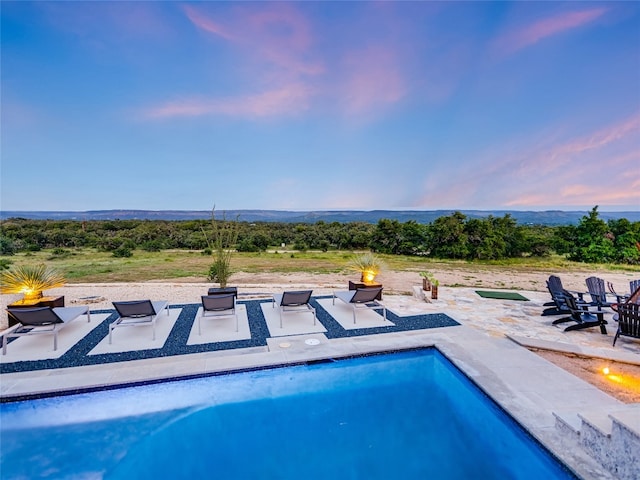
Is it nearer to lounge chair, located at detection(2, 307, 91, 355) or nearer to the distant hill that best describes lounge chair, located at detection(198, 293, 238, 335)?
lounge chair, located at detection(2, 307, 91, 355)

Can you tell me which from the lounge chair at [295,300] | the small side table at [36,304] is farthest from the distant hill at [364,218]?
the lounge chair at [295,300]

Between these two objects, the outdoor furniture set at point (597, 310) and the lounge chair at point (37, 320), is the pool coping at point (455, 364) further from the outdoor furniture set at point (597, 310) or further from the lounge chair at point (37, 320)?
the outdoor furniture set at point (597, 310)

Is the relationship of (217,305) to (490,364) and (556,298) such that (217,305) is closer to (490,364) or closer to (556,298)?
(490,364)

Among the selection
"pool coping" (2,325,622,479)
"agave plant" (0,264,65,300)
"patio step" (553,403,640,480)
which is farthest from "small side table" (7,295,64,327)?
"patio step" (553,403,640,480)

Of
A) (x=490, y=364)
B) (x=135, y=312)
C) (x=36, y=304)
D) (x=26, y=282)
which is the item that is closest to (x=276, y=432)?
(x=490, y=364)

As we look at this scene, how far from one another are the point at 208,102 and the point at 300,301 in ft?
37.6

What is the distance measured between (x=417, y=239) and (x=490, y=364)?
53.3ft

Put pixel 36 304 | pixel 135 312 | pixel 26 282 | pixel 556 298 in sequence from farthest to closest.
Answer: pixel 556 298
pixel 26 282
pixel 36 304
pixel 135 312

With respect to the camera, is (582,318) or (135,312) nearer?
(135,312)

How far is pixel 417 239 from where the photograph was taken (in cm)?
1978

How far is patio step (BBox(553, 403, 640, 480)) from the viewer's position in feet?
7.01

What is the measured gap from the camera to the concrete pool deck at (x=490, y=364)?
2939 millimetres

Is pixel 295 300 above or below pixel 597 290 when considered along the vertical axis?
below

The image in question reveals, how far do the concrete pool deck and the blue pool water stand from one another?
0.16 m
